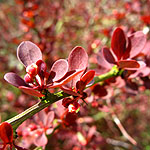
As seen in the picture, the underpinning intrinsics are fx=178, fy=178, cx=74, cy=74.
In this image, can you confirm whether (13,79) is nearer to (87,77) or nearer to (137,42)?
(87,77)

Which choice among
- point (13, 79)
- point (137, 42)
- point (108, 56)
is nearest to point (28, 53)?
point (13, 79)

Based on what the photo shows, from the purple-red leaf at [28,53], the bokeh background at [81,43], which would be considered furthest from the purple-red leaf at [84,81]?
the bokeh background at [81,43]

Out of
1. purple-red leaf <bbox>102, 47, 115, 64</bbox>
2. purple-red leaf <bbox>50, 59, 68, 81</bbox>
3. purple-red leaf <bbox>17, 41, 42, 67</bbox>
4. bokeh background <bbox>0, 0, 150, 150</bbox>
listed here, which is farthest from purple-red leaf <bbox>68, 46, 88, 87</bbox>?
bokeh background <bbox>0, 0, 150, 150</bbox>

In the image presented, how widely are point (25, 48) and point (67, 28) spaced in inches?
118

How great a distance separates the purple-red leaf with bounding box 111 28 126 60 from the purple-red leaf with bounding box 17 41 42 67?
1.23 ft

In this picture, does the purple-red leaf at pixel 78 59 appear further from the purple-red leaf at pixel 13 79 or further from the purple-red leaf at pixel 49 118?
the purple-red leaf at pixel 49 118

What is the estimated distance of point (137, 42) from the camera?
2.94 feet

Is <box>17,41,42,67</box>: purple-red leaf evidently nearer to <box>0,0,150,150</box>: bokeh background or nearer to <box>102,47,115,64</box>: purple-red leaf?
<box>102,47,115,64</box>: purple-red leaf

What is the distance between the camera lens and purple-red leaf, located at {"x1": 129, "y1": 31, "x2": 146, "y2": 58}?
2.92 feet

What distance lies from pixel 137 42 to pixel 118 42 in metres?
0.11

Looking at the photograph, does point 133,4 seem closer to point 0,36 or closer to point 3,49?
point 3,49

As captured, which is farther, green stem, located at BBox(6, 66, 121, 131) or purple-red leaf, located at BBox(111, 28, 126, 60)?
purple-red leaf, located at BBox(111, 28, 126, 60)

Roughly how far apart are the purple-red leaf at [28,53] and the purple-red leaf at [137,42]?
0.48 m

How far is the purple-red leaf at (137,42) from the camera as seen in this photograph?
89 cm
